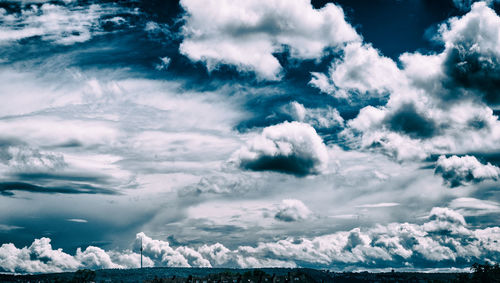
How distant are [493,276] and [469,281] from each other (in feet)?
49.8

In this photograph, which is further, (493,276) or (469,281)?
(469,281)

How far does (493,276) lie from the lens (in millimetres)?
117812

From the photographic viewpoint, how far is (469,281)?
132m
